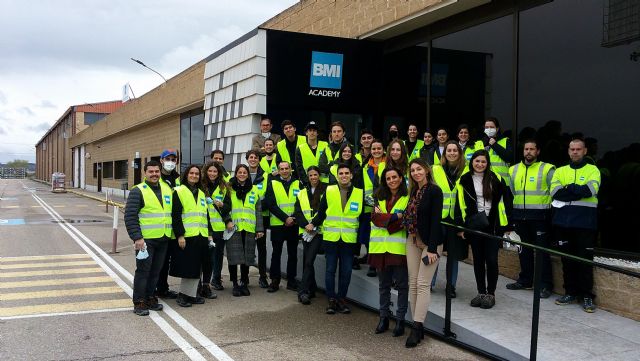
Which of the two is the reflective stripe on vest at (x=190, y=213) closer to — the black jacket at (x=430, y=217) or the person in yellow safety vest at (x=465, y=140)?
the black jacket at (x=430, y=217)

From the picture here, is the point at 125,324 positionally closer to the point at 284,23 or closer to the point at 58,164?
the point at 284,23

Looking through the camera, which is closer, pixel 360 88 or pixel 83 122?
pixel 360 88

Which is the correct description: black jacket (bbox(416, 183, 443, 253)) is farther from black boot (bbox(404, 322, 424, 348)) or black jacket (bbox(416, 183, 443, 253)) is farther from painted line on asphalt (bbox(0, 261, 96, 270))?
painted line on asphalt (bbox(0, 261, 96, 270))

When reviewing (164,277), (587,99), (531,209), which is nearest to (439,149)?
(531,209)

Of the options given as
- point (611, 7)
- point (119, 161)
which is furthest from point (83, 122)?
A: point (611, 7)

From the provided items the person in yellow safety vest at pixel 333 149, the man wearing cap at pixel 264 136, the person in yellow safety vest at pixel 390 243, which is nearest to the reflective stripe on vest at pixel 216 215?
the person in yellow safety vest at pixel 333 149

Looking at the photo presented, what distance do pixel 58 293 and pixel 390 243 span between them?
5.11 meters

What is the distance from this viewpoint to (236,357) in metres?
5.18

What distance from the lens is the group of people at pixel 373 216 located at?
19.3 feet

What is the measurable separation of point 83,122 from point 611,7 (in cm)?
6639

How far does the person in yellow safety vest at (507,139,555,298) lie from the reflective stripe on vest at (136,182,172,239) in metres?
4.43

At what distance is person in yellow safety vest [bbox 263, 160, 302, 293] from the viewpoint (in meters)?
7.75

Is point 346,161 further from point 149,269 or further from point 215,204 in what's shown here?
point 149,269

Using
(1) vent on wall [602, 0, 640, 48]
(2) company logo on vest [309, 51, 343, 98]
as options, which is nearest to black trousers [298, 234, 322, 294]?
(2) company logo on vest [309, 51, 343, 98]
